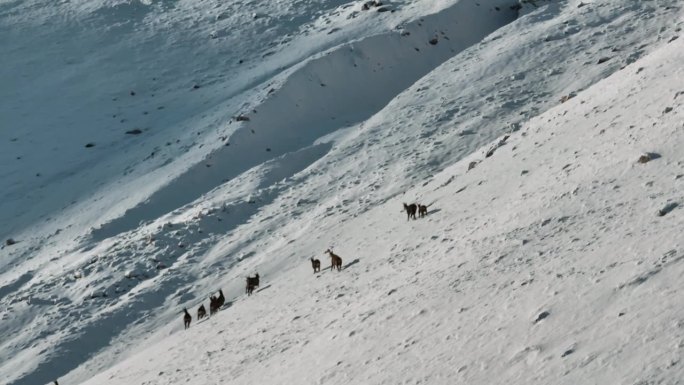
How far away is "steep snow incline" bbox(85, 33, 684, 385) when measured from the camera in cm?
1387

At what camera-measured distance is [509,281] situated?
17.3 metres

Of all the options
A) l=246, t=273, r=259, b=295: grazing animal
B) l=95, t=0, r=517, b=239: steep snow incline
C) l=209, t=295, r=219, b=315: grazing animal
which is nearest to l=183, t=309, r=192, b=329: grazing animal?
l=209, t=295, r=219, b=315: grazing animal

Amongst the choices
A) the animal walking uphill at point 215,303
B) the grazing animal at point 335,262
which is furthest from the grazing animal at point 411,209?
the animal walking uphill at point 215,303

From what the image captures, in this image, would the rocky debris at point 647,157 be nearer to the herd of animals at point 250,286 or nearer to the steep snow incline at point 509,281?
the steep snow incline at point 509,281

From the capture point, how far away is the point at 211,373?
66.6 ft

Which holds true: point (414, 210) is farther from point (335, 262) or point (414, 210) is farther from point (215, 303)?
point (215, 303)

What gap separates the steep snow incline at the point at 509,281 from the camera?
13.9 metres

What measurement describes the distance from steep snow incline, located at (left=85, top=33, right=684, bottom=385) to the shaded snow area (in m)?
0.07

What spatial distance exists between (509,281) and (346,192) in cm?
1525

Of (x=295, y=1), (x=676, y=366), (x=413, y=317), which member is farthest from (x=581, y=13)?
(x=676, y=366)

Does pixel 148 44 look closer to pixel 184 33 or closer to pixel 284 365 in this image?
pixel 184 33

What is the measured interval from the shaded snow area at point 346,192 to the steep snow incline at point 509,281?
0.23 feet

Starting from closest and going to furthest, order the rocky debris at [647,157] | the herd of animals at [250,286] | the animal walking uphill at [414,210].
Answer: the rocky debris at [647,157]
the herd of animals at [250,286]
the animal walking uphill at [414,210]

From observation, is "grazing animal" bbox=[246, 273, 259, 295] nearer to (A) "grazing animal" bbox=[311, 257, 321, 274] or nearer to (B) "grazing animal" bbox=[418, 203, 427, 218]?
→ (A) "grazing animal" bbox=[311, 257, 321, 274]
